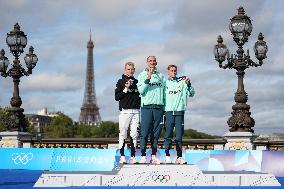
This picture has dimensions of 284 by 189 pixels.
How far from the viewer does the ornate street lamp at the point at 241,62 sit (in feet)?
58.7

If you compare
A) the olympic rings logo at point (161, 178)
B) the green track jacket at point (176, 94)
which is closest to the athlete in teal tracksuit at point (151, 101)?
the green track jacket at point (176, 94)

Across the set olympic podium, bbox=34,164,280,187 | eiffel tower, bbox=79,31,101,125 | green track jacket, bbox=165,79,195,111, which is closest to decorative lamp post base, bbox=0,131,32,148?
olympic podium, bbox=34,164,280,187

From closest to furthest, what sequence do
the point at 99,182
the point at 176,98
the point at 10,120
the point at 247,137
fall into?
the point at 99,182 → the point at 176,98 → the point at 247,137 → the point at 10,120

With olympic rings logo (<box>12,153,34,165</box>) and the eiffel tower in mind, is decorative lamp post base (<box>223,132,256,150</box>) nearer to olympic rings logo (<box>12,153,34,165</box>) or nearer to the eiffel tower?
olympic rings logo (<box>12,153,34,165</box>)

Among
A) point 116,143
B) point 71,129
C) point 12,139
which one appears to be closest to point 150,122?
point 116,143

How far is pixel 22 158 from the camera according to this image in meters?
17.4

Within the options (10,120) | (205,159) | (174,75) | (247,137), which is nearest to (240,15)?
(247,137)

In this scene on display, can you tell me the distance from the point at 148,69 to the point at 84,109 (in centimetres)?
13498

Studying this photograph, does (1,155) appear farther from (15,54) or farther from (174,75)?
(174,75)

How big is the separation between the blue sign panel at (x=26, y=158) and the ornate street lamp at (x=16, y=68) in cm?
333

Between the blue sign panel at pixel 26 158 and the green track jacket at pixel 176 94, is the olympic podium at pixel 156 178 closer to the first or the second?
the green track jacket at pixel 176 94

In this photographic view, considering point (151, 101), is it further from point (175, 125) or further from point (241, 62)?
point (241, 62)

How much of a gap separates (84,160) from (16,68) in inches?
248

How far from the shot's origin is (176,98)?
426 inches
